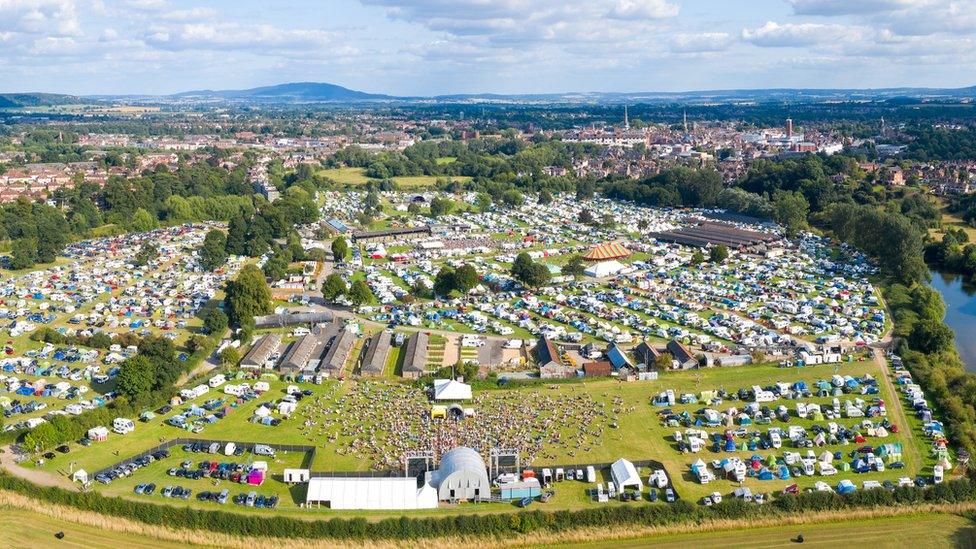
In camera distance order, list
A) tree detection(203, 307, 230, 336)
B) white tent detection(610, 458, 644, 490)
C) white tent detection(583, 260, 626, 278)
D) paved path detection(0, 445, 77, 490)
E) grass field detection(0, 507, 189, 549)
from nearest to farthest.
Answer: grass field detection(0, 507, 189, 549) < white tent detection(610, 458, 644, 490) < paved path detection(0, 445, 77, 490) < tree detection(203, 307, 230, 336) < white tent detection(583, 260, 626, 278)

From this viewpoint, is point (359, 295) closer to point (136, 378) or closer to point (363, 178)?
point (136, 378)

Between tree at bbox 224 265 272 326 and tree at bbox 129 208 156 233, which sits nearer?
tree at bbox 224 265 272 326

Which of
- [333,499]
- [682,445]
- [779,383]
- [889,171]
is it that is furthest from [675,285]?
[889,171]

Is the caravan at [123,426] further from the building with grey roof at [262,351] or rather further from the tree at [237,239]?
the tree at [237,239]

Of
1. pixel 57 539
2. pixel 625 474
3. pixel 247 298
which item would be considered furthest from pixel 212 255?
pixel 625 474

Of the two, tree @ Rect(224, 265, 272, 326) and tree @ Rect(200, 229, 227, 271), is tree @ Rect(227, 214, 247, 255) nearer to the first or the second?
tree @ Rect(200, 229, 227, 271)

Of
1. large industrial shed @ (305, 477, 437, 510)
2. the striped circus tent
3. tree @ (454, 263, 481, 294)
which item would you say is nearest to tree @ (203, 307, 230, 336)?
tree @ (454, 263, 481, 294)

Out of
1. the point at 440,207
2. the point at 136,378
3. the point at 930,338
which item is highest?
the point at 440,207
